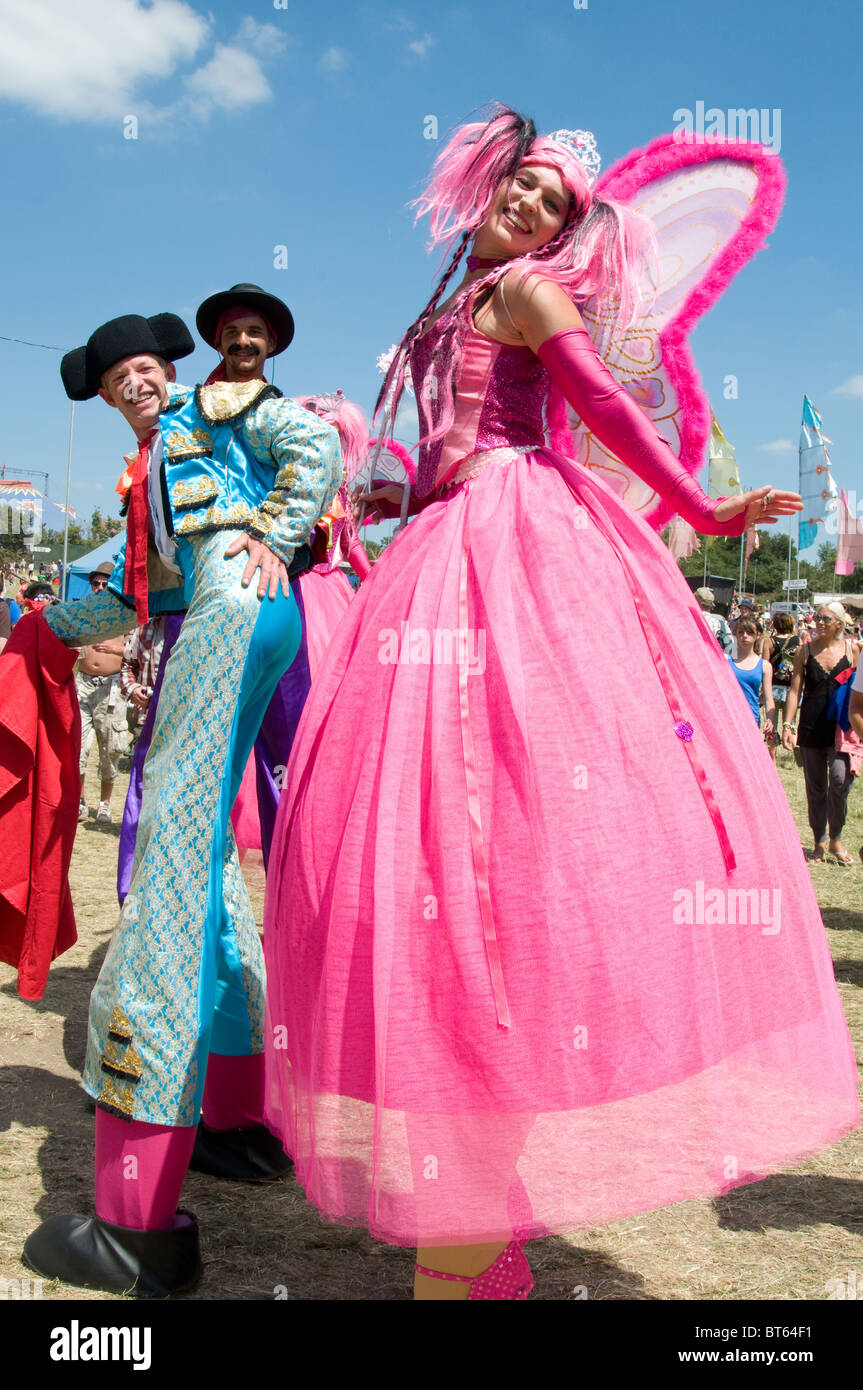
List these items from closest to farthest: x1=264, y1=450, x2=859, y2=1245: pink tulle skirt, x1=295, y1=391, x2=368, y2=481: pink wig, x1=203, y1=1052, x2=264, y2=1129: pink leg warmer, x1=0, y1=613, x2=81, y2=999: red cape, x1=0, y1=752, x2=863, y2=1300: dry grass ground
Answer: x1=264, y1=450, x2=859, y2=1245: pink tulle skirt, x1=0, y1=752, x2=863, y2=1300: dry grass ground, x1=0, y1=613, x2=81, y2=999: red cape, x1=203, y1=1052, x2=264, y2=1129: pink leg warmer, x1=295, y1=391, x2=368, y2=481: pink wig

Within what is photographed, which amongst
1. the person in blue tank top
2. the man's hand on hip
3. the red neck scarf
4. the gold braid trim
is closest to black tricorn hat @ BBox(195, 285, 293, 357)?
the red neck scarf

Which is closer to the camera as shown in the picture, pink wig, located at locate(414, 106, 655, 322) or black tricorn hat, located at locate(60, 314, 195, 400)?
pink wig, located at locate(414, 106, 655, 322)

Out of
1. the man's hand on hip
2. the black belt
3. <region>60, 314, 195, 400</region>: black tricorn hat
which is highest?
<region>60, 314, 195, 400</region>: black tricorn hat

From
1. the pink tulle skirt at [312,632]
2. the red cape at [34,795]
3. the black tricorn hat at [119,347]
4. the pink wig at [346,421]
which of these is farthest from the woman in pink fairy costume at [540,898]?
the pink wig at [346,421]

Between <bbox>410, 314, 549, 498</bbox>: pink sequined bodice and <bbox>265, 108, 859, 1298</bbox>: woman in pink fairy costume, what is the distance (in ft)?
0.34

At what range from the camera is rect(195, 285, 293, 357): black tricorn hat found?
2.76 m

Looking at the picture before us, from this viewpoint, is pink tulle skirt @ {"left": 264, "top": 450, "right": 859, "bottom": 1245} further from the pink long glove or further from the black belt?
the black belt

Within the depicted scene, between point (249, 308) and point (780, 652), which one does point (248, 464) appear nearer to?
point (249, 308)

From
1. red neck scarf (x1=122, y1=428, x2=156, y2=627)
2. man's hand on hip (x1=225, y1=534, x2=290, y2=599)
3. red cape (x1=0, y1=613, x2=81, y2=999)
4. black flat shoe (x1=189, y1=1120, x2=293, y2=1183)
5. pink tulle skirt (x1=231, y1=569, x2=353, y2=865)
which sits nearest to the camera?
man's hand on hip (x1=225, y1=534, x2=290, y2=599)

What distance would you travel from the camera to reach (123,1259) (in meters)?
2.28

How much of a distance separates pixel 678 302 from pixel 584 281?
38 centimetres

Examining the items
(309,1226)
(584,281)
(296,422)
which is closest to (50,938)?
(309,1226)

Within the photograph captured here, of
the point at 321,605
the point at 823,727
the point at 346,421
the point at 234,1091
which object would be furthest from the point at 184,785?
the point at 823,727
